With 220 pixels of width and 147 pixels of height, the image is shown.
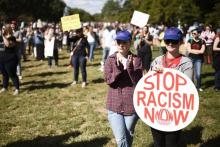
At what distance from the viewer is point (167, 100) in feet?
15.8

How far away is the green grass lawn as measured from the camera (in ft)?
25.3

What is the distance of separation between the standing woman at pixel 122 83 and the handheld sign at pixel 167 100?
0.30 meters

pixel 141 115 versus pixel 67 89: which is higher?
pixel 141 115

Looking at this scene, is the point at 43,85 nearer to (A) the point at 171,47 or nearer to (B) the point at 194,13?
(A) the point at 171,47

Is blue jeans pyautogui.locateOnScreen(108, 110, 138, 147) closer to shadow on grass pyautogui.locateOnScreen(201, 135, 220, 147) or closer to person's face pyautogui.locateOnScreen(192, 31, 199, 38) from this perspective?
shadow on grass pyautogui.locateOnScreen(201, 135, 220, 147)

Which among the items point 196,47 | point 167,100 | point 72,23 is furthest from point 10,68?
point 167,100

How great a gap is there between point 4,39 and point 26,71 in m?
6.49

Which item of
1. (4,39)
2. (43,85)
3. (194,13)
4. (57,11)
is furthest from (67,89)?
(57,11)

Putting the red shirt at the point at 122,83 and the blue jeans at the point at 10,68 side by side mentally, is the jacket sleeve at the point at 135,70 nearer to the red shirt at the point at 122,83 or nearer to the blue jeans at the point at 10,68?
the red shirt at the point at 122,83

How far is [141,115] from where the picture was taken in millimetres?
4977

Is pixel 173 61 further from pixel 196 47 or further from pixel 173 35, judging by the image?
pixel 196 47

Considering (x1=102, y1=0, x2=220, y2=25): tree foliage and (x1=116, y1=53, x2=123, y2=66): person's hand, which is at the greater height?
(x1=116, y1=53, x2=123, y2=66): person's hand

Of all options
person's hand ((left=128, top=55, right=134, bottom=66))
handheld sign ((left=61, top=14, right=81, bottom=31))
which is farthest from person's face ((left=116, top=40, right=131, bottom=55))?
handheld sign ((left=61, top=14, right=81, bottom=31))

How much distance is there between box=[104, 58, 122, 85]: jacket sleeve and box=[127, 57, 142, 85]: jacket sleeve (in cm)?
14
